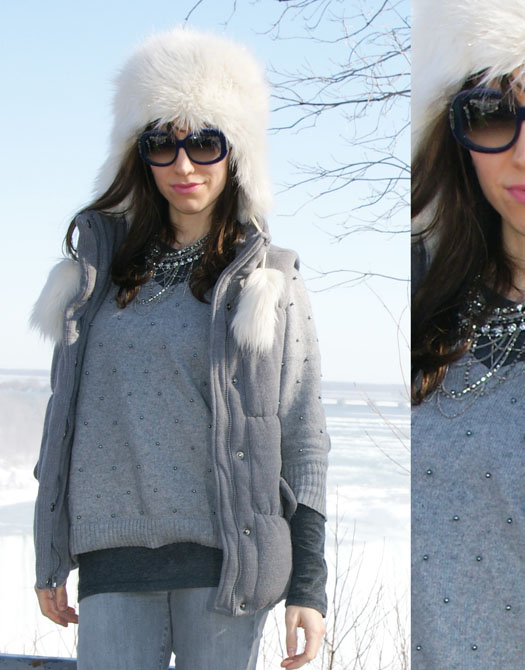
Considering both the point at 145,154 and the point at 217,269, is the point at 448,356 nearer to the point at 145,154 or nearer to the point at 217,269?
the point at 217,269

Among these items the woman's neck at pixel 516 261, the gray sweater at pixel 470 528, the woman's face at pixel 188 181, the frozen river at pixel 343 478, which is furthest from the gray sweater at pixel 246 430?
the frozen river at pixel 343 478

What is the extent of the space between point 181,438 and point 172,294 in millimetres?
272

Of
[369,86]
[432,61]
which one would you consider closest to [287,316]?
[432,61]

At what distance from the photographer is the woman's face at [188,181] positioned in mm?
1544

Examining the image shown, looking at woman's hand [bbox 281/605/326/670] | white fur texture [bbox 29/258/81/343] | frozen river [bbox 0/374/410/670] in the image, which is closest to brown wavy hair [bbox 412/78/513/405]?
woman's hand [bbox 281/605/326/670]

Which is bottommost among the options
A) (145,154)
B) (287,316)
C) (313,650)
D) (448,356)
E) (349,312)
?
(349,312)

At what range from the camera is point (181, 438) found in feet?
4.79

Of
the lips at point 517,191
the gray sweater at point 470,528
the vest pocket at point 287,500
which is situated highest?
the lips at point 517,191

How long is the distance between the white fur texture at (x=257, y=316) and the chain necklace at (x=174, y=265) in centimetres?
15

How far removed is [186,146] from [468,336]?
0.77 m

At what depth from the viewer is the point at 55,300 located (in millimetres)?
1580

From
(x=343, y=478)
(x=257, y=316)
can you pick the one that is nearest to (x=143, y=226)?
(x=257, y=316)

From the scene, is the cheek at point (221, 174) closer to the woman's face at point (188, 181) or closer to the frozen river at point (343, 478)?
the woman's face at point (188, 181)

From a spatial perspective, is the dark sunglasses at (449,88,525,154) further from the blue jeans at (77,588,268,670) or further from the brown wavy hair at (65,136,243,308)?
the blue jeans at (77,588,268,670)
